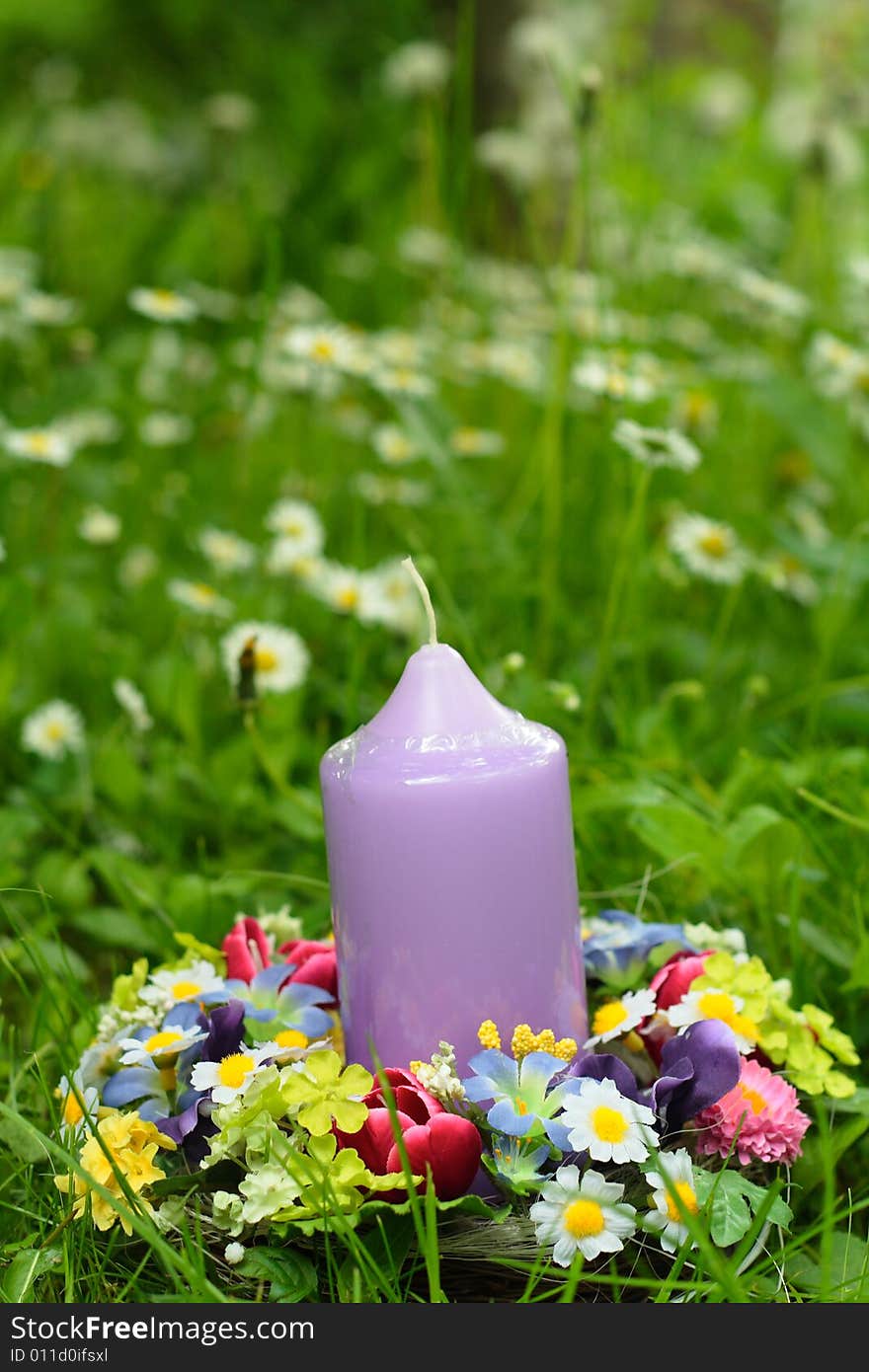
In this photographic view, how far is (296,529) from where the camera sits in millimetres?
1749

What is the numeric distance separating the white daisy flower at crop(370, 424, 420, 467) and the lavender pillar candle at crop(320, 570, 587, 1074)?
1.21 m

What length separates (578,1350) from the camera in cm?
65

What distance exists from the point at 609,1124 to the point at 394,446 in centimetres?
144

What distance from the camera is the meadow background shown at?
107cm

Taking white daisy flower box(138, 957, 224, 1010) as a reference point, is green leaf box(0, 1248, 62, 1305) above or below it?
below

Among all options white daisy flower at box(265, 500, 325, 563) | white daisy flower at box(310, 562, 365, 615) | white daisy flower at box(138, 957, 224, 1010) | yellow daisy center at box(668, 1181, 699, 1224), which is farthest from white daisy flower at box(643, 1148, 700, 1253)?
white daisy flower at box(265, 500, 325, 563)

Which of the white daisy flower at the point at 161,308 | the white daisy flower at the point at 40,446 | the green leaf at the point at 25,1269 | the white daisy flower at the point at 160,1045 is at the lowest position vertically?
the green leaf at the point at 25,1269

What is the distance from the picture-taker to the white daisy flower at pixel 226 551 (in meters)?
1.73

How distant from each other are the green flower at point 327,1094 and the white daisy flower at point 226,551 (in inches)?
42.0

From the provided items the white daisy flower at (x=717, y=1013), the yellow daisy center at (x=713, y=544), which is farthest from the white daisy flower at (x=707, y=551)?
the white daisy flower at (x=717, y=1013)

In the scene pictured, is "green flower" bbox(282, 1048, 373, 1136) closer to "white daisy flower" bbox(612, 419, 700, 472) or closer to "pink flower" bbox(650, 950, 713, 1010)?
"pink flower" bbox(650, 950, 713, 1010)

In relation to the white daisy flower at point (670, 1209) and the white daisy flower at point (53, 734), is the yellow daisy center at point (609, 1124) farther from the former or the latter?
the white daisy flower at point (53, 734)

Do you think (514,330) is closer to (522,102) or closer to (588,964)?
(522,102)

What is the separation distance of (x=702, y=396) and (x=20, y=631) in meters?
1.11
